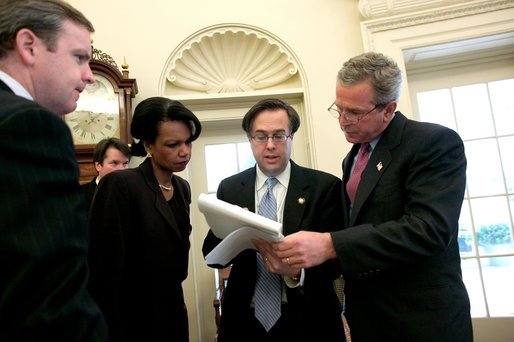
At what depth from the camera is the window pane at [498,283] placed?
8.93ft

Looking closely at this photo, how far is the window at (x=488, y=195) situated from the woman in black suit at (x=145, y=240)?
7.89ft

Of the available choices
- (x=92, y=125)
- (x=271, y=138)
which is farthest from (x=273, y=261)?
(x=92, y=125)

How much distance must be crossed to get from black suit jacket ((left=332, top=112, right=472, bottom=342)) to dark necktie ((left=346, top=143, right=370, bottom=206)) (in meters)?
0.10

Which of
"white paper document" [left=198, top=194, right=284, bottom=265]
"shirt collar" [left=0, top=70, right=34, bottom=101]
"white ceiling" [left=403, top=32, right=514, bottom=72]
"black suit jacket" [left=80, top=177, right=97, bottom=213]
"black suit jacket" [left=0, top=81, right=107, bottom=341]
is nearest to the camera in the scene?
"black suit jacket" [left=0, top=81, right=107, bottom=341]

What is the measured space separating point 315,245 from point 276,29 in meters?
2.21

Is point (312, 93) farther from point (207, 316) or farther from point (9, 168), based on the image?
point (9, 168)

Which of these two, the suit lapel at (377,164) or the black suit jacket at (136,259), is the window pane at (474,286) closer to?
the suit lapel at (377,164)

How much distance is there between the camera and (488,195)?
2.79 m

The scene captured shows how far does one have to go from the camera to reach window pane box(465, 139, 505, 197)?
2.78m

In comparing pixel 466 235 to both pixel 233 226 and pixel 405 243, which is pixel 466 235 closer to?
pixel 405 243

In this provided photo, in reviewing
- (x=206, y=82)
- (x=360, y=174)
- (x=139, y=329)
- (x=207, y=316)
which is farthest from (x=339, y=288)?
(x=206, y=82)

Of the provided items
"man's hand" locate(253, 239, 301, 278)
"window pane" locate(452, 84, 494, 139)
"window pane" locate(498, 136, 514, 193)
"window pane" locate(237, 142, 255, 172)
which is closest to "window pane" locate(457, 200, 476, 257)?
"window pane" locate(498, 136, 514, 193)

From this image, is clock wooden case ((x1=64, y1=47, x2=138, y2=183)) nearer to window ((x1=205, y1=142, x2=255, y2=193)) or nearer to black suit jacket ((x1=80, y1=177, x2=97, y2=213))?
black suit jacket ((x1=80, y1=177, x2=97, y2=213))

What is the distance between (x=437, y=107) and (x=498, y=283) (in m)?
1.45
